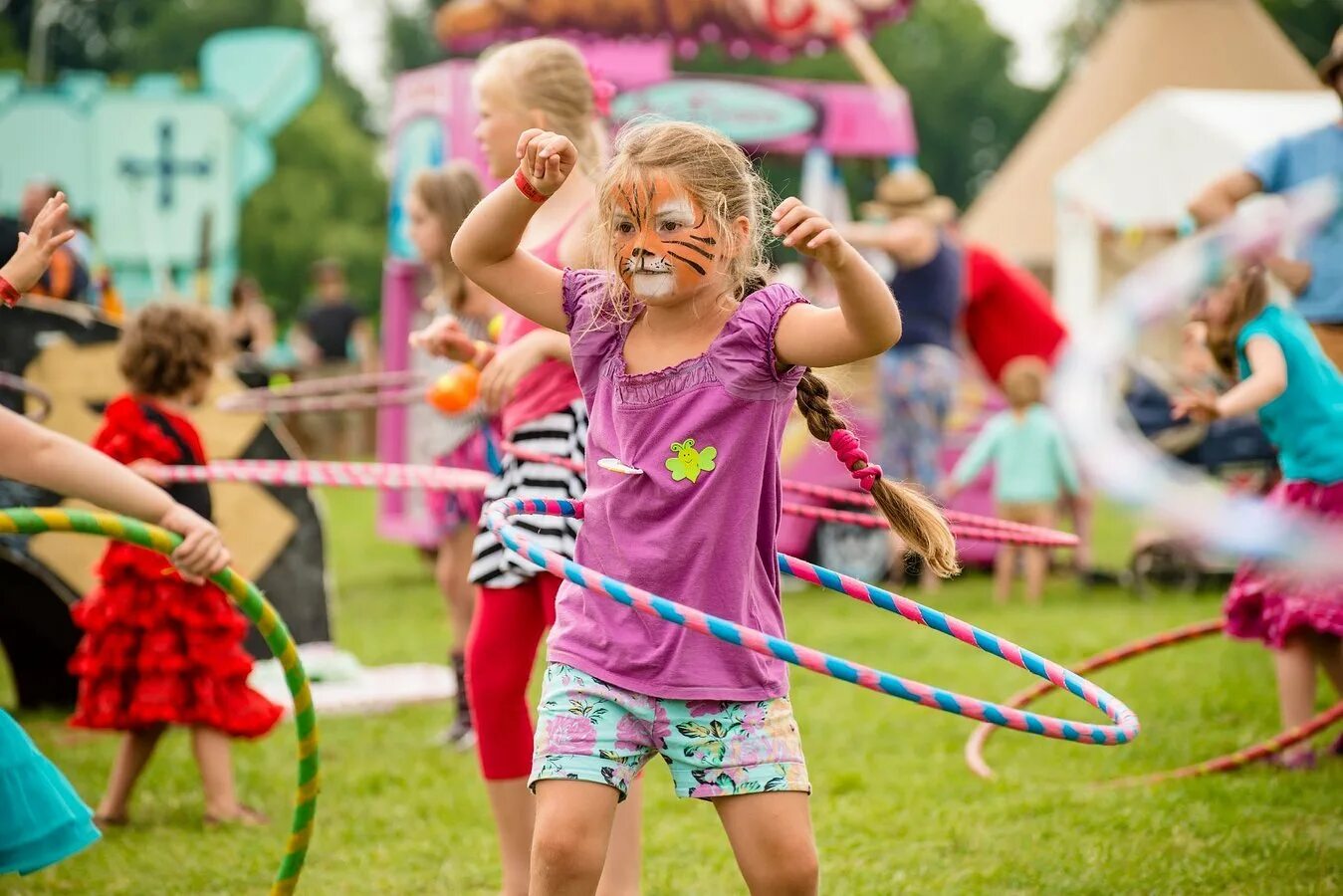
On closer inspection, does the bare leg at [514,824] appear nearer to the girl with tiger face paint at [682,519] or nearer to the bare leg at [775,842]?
the girl with tiger face paint at [682,519]

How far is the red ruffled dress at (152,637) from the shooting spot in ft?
18.6

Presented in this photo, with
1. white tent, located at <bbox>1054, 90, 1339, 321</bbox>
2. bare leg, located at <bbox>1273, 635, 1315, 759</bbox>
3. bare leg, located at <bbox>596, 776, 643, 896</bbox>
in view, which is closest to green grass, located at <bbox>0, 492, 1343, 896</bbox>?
bare leg, located at <bbox>1273, 635, 1315, 759</bbox>

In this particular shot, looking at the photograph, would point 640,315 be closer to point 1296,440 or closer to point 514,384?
point 514,384

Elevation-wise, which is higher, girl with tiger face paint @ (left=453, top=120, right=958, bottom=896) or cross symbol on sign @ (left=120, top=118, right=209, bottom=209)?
girl with tiger face paint @ (left=453, top=120, right=958, bottom=896)

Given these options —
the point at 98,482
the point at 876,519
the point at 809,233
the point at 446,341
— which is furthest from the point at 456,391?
the point at 809,233

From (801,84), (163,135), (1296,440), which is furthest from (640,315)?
(163,135)

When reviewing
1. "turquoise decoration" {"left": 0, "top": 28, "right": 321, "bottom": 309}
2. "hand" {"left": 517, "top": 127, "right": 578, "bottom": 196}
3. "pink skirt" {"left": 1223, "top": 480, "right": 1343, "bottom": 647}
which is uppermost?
"hand" {"left": 517, "top": 127, "right": 578, "bottom": 196}

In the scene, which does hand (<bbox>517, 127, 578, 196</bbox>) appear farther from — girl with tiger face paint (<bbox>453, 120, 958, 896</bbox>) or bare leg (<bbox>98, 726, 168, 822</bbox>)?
bare leg (<bbox>98, 726, 168, 822</bbox>)

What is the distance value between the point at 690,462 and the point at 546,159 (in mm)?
648

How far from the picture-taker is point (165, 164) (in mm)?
19188

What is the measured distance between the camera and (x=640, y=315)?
3531 mm

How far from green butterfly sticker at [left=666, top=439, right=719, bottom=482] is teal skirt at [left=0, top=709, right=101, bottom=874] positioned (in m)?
1.43

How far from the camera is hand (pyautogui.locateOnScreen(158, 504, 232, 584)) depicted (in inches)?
138

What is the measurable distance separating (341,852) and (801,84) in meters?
9.30
